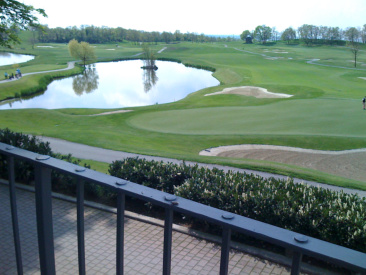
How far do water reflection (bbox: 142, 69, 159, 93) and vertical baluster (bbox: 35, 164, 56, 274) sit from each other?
186 ft

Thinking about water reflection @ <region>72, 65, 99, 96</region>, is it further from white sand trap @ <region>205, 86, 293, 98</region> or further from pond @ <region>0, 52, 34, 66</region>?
pond @ <region>0, 52, 34, 66</region>

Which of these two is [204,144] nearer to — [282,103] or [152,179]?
[152,179]

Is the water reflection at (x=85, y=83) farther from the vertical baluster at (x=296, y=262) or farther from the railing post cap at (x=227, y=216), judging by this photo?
the vertical baluster at (x=296, y=262)

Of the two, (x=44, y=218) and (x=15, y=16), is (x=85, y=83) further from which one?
(x=44, y=218)

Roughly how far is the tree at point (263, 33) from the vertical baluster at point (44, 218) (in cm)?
18263

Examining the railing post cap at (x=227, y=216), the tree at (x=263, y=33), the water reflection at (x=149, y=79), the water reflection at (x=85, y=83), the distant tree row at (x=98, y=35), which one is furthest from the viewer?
the tree at (x=263, y=33)

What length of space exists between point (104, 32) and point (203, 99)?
499 ft

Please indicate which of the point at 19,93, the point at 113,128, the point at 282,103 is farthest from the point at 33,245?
the point at 19,93

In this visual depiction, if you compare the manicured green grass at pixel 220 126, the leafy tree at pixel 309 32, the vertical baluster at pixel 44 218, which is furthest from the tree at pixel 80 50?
the vertical baluster at pixel 44 218

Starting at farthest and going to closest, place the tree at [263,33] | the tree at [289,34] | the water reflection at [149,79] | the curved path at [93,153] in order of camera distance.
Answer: the tree at [263,33] < the tree at [289,34] < the water reflection at [149,79] < the curved path at [93,153]

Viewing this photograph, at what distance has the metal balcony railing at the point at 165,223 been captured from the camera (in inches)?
58.3

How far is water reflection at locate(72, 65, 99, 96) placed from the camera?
187 ft

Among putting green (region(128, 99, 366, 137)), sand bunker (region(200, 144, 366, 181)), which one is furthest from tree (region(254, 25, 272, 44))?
sand bunker (region(200, 144, 366, 181))

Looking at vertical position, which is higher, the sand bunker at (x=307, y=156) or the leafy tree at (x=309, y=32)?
the leafy tree at (x=309, y=32)
